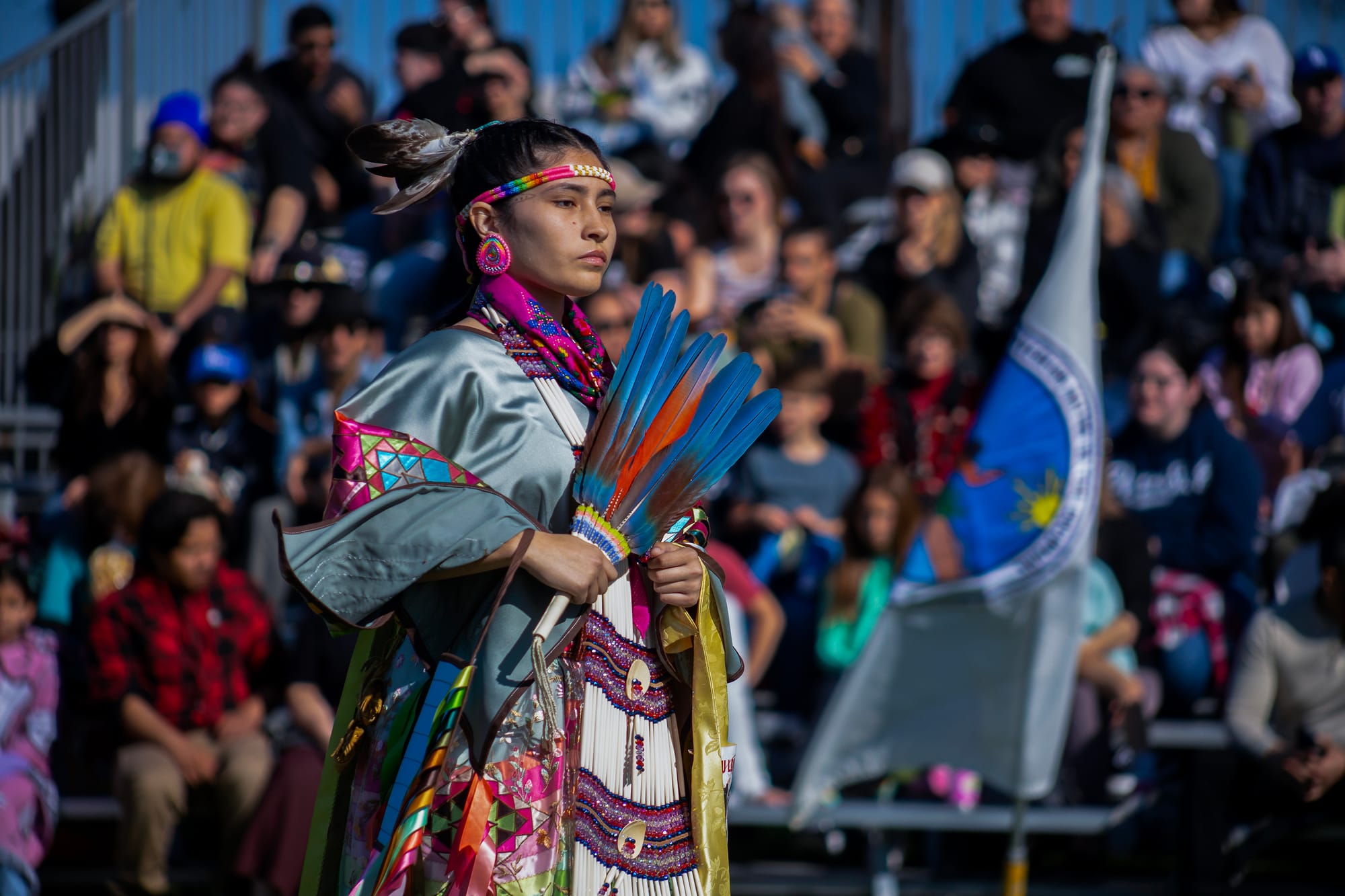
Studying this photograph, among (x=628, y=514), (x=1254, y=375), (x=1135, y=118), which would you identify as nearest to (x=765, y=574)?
(x=1254, y=375)

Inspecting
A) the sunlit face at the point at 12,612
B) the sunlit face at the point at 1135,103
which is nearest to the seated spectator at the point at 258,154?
the sunlit face at the point at 12,612

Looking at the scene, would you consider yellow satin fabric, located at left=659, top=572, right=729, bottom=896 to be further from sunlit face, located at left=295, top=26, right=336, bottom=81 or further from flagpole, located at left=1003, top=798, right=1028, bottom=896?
sunlit face, located at left=295, top=26, right=336, bottom=81

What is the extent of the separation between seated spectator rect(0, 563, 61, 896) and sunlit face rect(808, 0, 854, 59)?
5719 mm

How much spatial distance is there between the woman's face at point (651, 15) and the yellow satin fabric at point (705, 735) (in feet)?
23.7

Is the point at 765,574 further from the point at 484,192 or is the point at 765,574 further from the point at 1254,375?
the point at 484,192

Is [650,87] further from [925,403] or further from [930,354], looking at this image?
[925,403]

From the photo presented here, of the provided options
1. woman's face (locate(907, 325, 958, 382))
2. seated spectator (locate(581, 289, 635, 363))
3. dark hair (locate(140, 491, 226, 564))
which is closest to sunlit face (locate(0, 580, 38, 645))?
dark hair (locate(140, 491, 226, 564))

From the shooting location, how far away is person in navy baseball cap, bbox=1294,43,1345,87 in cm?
889

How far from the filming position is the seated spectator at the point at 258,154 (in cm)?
948

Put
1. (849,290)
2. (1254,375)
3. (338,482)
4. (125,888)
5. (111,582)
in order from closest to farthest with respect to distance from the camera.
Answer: (338,482) < (125,888) < (111,582) < (1254,375) < (849,290)

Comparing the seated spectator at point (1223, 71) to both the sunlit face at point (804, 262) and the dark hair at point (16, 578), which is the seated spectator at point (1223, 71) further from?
the dark hair at point (16, 578)

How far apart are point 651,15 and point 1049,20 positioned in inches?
84.7

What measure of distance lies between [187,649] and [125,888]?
2.76 feet

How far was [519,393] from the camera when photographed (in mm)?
3139
